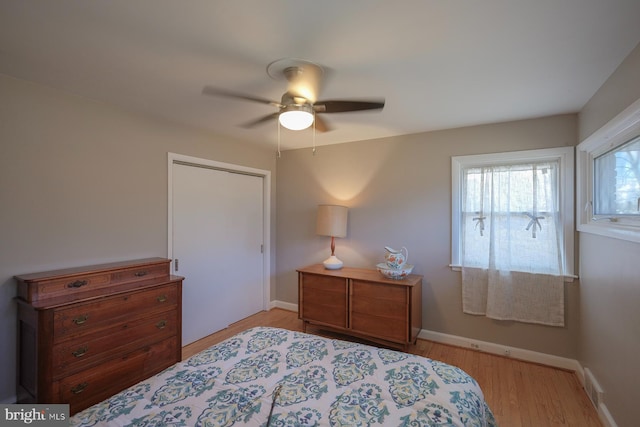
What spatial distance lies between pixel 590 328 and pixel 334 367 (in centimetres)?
213

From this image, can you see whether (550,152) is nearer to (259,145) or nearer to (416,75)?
→ (416,75)

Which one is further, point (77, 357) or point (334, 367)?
point (77, 357)

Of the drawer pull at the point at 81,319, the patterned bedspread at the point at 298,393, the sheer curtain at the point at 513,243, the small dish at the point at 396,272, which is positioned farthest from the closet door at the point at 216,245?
the sheer curtain at the point at 513,243

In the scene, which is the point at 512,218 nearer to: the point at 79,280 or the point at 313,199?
the point at 313,199

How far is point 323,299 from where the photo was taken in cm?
323

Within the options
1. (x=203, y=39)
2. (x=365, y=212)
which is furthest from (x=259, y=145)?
(x=203, y=39)

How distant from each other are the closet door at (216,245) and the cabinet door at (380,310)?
1.57m

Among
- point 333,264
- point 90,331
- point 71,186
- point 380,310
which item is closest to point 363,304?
point 380,310

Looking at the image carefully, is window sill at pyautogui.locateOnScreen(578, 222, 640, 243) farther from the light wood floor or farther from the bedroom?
the light wood floor

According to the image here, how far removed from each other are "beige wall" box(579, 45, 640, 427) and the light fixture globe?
1778mm

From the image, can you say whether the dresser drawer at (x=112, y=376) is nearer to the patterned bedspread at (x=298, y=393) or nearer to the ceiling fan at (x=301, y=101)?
the patterned bedspread at (x=298, y=393)

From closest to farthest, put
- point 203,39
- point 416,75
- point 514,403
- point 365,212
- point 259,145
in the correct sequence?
point 203,39
point 416,75
point 514,403
point 365,212
point 259,145

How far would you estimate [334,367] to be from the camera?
1.62 metres

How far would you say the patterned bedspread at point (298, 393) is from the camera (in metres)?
1.19
